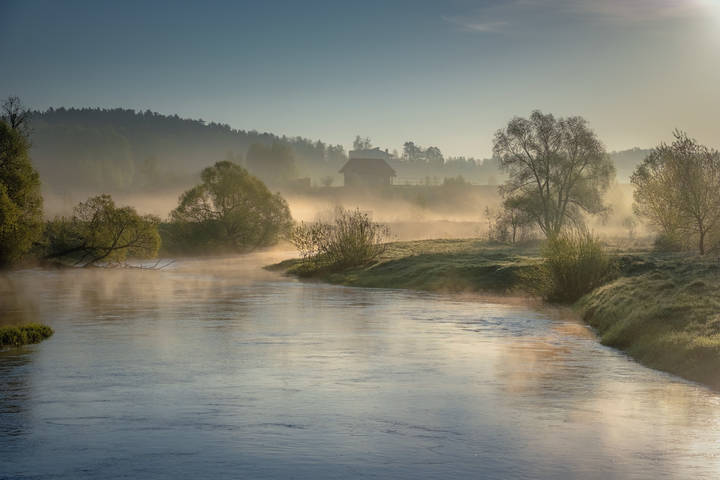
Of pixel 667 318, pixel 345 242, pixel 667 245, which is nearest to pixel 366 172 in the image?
pixel 345 242

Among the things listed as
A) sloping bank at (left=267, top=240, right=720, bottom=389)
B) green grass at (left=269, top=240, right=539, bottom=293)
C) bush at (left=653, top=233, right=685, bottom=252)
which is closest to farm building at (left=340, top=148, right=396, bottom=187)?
green grass at (left=269, top=240, right=539, bottom=293)

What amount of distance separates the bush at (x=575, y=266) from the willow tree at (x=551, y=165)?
40.6 m

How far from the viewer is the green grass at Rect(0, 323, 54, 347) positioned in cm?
2430

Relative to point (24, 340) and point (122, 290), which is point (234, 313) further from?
point (122, 290)

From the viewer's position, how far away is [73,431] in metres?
14.3

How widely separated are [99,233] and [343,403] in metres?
48.9

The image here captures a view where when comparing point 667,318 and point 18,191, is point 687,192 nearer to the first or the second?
point 667,318

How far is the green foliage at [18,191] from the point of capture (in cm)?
5434

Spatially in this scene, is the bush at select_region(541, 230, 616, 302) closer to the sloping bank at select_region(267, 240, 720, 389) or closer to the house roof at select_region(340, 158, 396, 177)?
the sloping bank at select_region(267, 240, 720, 389)

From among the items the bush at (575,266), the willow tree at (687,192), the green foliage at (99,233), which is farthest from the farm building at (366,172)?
the bush at (575,266)

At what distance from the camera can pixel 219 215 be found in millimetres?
85812

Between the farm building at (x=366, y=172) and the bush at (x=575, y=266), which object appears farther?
the farm building at (x=366, y=172)

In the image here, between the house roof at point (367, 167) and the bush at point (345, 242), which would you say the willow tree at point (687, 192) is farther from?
the house roof at point (367, 167)

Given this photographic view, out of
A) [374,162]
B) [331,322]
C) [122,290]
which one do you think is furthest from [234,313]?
[374,162]
